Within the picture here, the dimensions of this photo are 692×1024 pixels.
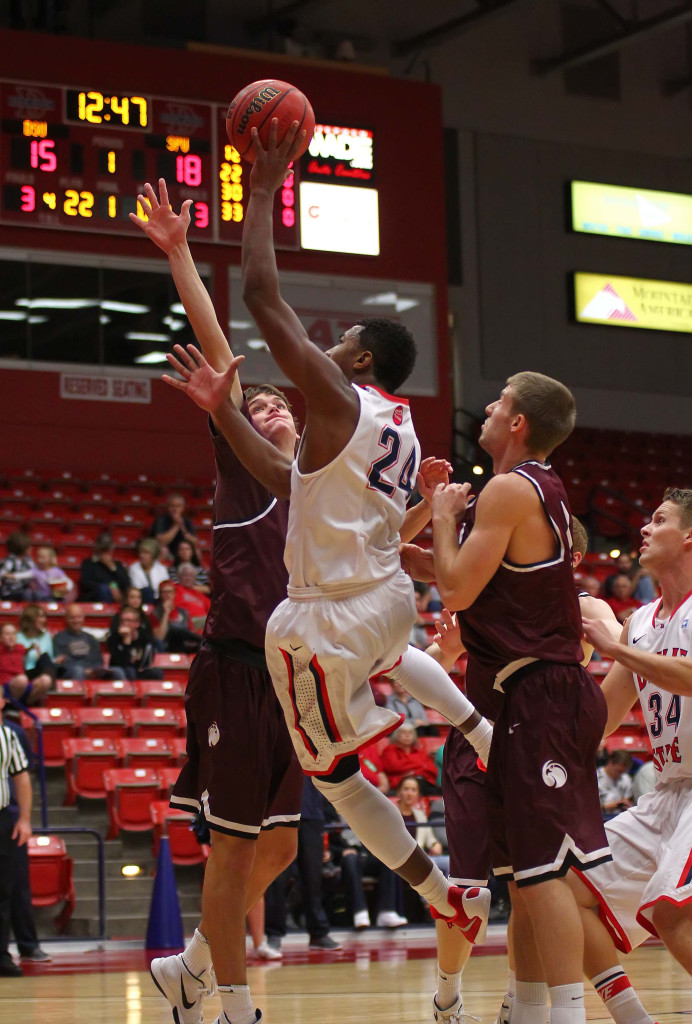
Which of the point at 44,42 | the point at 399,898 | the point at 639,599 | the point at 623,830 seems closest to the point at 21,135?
the point at 44,42

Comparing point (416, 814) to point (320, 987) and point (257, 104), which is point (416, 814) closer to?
point (320, 987)

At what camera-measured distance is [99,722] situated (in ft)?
39.1

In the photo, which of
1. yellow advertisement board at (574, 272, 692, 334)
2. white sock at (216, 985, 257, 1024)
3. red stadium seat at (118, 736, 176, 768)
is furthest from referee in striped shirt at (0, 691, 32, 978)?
yellow advertisement board at (574, 272, 692, 334)

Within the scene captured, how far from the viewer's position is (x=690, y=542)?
206 inches

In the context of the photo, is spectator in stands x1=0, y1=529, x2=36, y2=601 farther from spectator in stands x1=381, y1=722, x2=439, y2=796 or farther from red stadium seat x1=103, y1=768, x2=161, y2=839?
spectator in stands x1=381, y1=722, x2=439, y2=796

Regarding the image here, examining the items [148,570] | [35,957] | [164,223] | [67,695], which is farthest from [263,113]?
[148,570]

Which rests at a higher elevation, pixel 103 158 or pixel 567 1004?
pixel 103 158

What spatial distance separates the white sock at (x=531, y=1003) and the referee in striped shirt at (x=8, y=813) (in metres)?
4.84

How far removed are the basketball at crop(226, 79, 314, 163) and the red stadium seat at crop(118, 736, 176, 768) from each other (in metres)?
7.90

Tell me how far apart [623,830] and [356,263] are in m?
15.8

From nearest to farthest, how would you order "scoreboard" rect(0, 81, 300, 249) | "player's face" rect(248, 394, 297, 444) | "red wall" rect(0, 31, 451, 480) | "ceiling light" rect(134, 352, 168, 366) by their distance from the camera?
1. "player's face" rect(248, 394, 297, 444)
2. "scoreboard" rect(0, 81, 300, 249)
3. "red wall" rect(0, 31, 451, 480)
4. "ceiling light" rect(134, 352, 168, 366)

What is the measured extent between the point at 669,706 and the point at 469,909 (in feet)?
3.83

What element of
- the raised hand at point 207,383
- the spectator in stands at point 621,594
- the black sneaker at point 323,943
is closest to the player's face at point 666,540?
the raised hand at point 207,383

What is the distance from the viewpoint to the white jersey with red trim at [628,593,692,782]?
5102mm
